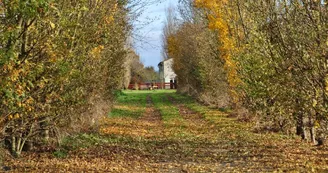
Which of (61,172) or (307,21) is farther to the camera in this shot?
(61,172)

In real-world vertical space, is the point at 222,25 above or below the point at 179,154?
above

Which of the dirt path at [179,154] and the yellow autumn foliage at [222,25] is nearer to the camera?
the dirt path at [179,154]

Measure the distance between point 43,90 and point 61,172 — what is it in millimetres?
2263

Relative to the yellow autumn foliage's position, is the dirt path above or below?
below

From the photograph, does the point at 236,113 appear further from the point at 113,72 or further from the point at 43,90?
the point at 43,90

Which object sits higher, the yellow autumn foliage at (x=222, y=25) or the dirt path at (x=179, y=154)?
the yellow autumn foliage at (x=222, y=25)

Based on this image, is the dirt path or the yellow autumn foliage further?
the yellow autumn foliage

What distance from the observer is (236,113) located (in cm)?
3066

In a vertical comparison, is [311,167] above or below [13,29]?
below

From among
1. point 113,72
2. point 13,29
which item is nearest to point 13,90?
point 13,29

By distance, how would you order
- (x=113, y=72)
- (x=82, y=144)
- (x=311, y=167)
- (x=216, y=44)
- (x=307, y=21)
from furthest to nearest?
1. (x=216, y=44)
2. (x=113, y=72)
3. (x=82, y=144)
4. (x=311, y=167)
5. (x=307, y=21)

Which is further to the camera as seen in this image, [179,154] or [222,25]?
[222,25]

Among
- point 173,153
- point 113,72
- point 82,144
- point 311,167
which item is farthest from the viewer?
point 113,72

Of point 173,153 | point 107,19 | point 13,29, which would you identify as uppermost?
point 107,19
